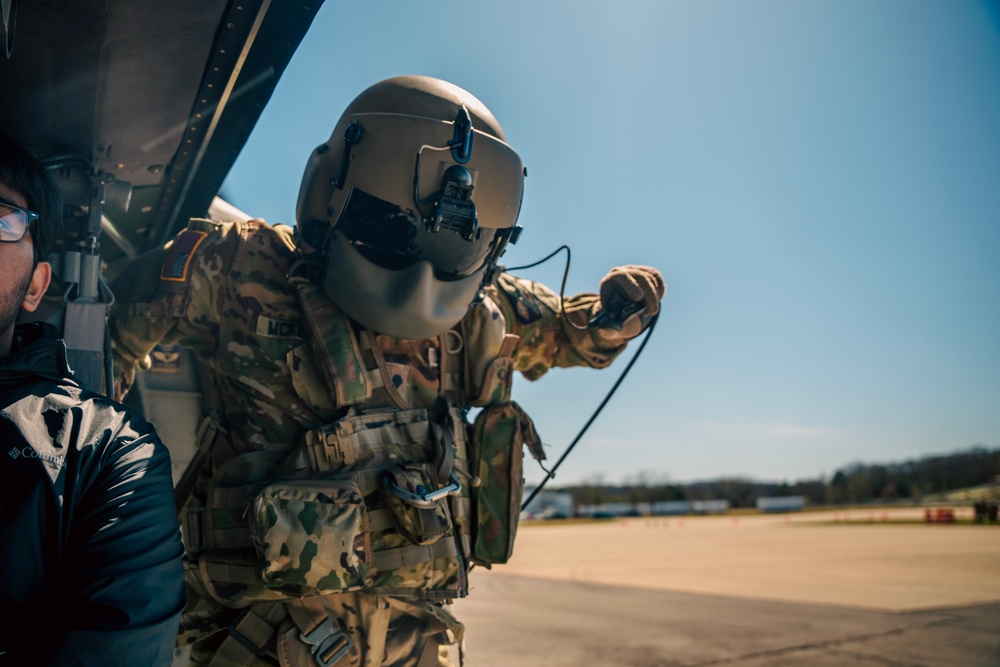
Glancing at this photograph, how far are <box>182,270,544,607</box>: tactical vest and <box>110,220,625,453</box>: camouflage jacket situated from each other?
5 cm

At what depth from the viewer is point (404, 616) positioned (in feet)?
6.66

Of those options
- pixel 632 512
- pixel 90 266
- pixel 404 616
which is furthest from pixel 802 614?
pixel 632 512

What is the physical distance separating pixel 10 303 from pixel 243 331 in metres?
0.85

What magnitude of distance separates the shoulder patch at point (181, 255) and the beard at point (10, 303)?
0.83 m

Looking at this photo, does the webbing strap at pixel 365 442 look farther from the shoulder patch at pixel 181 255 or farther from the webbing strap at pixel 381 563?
the shoulder patch at pixel 181 255

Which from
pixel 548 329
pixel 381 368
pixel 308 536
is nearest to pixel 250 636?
pixel 308 536

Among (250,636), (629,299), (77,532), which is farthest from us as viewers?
(629,299)

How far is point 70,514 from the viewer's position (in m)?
1.06

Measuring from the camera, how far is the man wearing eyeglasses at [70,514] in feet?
3.22

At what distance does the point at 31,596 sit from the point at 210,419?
1.06 m

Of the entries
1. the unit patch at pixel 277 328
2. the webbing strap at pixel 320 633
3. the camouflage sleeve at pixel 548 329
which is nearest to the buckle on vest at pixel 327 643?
the webbing strap at pixel 320 633

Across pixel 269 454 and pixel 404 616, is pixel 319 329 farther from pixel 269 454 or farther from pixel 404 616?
pixel 404 616

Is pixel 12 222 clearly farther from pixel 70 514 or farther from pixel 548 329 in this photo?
pixel 548 329

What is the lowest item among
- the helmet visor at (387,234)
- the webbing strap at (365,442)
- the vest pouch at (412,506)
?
the vest pouch at (412,506)
